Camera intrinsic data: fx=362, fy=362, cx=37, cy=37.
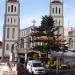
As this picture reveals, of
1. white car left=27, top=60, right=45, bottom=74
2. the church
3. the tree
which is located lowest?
white car left=27, top=60, right=45, bottom=74

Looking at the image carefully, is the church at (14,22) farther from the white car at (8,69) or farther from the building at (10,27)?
the white car at (8,69)

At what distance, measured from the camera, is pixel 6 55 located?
118 m

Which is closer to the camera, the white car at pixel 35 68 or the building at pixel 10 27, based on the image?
the white car at pixel 35 68

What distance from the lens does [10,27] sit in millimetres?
121312

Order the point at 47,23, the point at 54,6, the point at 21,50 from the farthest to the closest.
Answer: the point at 54,6 → the point at 21,50 → the point at 47,23

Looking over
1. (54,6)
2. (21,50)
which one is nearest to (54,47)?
(21,50)

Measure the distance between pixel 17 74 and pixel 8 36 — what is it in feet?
301

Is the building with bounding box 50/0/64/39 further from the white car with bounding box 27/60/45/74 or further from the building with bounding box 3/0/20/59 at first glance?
the white car with bounding box 27/60/45/74

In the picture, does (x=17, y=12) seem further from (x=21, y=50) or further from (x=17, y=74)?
(x=17, y=74)

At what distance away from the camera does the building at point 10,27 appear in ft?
393

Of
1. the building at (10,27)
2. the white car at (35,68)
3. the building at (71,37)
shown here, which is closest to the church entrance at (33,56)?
→ the building at (71,37)

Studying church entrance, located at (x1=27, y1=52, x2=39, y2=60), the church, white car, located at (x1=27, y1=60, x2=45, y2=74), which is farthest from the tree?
the church

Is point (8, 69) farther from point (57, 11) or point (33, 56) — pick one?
point (57, 11)

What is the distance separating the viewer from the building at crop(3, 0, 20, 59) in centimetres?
11969
